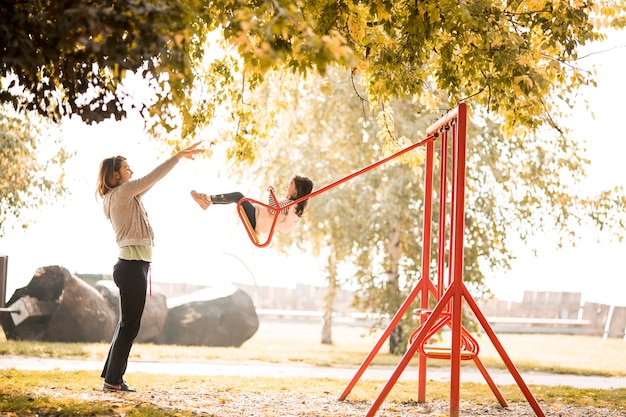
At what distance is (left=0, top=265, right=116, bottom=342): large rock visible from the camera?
10258 mm

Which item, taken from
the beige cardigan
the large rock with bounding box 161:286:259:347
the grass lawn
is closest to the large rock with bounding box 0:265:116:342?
the grass lawn

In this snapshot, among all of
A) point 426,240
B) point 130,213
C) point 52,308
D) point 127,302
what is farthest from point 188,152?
point 52,308

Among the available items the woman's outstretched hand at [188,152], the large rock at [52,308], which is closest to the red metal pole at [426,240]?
the woman's outstretched hand at [188,152]

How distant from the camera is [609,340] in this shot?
17.8 metres

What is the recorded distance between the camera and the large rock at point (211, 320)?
453 inches

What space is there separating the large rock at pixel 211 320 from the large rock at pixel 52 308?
136 cm

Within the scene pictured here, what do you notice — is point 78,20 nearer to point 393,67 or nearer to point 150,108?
point 150,108

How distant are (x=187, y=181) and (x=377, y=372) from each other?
18.4 feet

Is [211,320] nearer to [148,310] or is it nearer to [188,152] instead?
[148,310]

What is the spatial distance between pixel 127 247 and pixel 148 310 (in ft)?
18.1

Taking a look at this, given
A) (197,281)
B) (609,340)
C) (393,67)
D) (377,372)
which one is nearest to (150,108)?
(393,67)

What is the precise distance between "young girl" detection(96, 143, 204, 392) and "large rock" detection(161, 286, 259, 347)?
18.2ft

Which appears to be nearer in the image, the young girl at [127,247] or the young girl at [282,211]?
the young girl at [127,247]

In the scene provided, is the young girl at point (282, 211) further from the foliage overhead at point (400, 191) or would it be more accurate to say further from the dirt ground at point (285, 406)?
the foliage overhead at point (400, 191)
